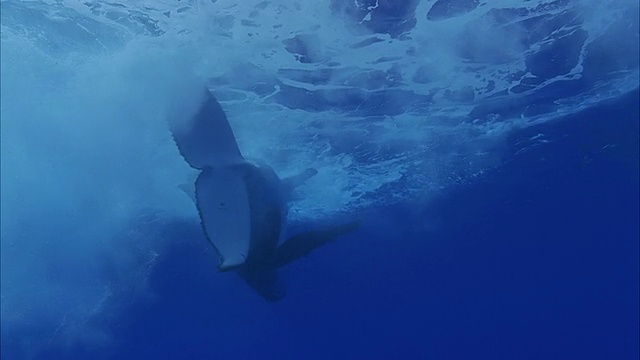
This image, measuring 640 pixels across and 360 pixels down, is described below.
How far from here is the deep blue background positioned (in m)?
20.2

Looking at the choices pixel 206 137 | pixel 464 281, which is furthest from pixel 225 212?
pixel 464 281

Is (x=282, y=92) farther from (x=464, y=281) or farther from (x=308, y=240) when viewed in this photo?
(x=464, y=281)

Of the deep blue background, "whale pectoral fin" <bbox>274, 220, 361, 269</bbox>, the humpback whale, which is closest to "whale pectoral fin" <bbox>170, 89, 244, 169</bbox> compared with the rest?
the humpback whale

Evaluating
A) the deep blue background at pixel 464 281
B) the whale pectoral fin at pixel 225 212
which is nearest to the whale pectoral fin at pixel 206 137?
the whale pectoral fin at pixel 225 212

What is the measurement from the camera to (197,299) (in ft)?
90.5

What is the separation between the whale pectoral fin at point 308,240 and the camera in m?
6.43

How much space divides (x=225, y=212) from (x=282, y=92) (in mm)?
6294

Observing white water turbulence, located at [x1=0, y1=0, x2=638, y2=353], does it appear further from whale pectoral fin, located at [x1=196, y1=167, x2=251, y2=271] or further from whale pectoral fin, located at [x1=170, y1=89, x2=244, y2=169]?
whale pectoral fin, located at [x1=196, y1=167, x2=251, y2=271]

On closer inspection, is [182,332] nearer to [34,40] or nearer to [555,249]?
[555,249]

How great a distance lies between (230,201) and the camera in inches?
247

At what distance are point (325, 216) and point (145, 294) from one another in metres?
9.43

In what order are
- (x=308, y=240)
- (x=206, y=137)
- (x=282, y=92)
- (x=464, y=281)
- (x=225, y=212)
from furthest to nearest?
(x=464, y=281) → (x=282, y=92) → (x=308, y=240) → (x=225, y=212) → (x=206, y=137)

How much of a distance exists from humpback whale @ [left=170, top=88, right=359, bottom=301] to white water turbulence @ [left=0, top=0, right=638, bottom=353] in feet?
0.99

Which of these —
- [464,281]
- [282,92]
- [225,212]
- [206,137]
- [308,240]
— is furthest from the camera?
[464,281]
